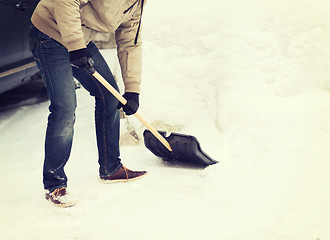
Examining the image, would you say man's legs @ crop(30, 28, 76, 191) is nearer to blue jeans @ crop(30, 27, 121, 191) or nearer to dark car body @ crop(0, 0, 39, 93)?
blue jeans @ crop(30, 27, 121, 191)

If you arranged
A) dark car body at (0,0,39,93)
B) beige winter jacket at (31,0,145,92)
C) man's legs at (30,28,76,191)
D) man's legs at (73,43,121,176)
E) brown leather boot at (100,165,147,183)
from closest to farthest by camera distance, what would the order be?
beige winter jacket at (31,0,145,92) < man's legs at (30,28,76,191) < man's legs at (73,43,121,176) < brown leather boot at (100,165,147,183) < dark car body at (0,0,39,93)

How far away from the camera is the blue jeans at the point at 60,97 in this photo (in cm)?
256

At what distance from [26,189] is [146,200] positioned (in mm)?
910

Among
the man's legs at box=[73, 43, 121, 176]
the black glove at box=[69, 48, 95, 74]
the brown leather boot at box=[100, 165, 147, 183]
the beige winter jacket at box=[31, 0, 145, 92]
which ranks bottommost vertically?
the brown leather boot at box=[100, 165, 147, 183]

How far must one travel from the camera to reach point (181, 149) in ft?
10.5

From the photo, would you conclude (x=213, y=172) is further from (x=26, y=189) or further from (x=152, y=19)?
(x=152, y=19)

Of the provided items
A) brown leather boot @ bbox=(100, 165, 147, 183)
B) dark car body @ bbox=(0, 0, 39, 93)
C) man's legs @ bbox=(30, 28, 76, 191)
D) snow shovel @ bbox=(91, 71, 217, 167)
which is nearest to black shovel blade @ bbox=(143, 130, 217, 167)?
snow shovel @ bbox=(91, 71, 217, 167)

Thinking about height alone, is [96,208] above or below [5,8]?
below

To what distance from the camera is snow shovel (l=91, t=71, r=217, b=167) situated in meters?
3.13

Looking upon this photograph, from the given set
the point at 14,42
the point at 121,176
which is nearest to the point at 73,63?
the point at 121,176

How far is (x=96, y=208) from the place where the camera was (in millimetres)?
2656

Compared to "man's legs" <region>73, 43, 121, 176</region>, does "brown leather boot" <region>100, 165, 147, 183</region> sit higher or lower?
lower

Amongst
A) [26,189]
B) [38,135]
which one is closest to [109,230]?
[26,189]

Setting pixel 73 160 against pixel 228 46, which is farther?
pixel 228 46
